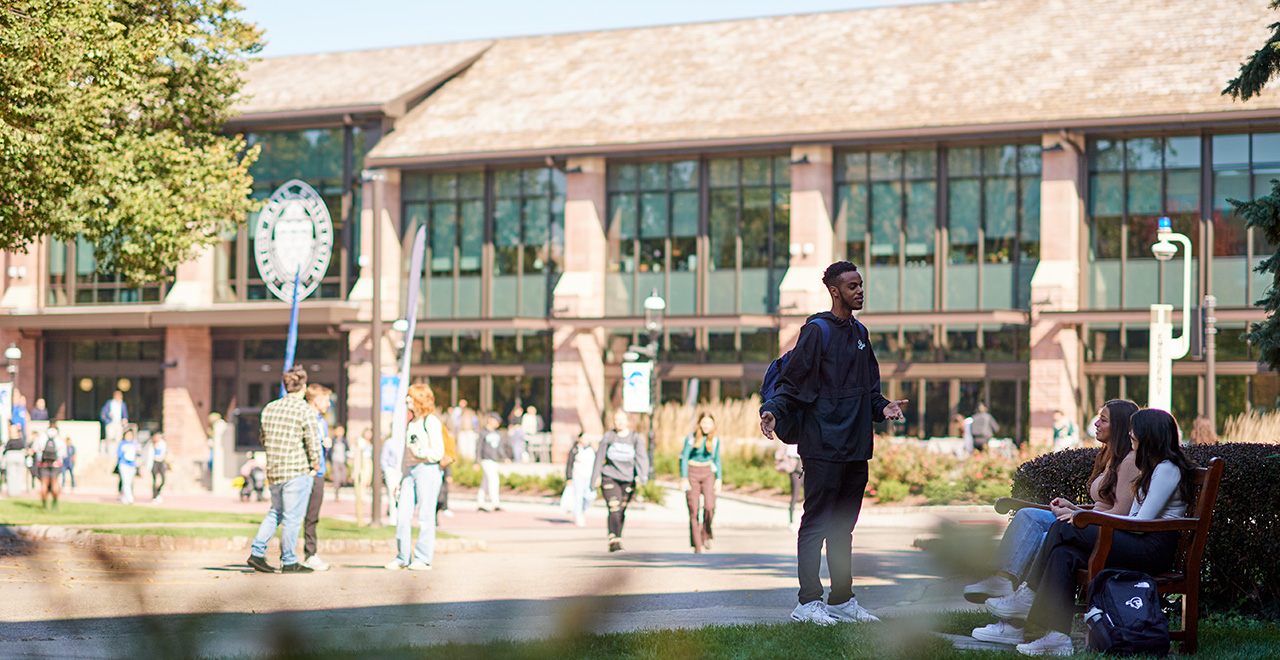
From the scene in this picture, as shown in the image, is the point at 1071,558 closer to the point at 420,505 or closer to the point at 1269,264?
the point at 1269,264

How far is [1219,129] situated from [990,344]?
22.7 feet

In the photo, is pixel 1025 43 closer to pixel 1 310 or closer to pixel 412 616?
pixel 1 310

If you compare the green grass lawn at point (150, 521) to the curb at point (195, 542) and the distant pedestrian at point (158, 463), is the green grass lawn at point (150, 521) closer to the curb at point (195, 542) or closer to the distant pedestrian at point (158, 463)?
the curb at point (195, 542)

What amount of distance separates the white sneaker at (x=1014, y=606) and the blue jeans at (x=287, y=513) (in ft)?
22.4

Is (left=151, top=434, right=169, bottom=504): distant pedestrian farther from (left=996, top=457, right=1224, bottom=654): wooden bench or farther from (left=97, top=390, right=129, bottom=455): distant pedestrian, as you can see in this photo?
(left=996, top=457, right=1224, bottom=654): wooden bench

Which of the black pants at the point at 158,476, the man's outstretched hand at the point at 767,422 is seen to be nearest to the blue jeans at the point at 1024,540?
the man's outstretched hand at the point at 767,422

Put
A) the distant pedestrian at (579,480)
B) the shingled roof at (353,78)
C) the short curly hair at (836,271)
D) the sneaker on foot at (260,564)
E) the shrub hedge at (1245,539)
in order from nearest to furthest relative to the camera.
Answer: the short curly hair at (836,271), the shrub hedge at (1245,539), the sneaker on foot at (260,564), the distant pedestrian at (579,480), the shingled roof at (353,78)

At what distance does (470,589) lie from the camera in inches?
413

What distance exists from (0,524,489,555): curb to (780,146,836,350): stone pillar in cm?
1895

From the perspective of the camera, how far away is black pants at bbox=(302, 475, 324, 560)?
12.4 m

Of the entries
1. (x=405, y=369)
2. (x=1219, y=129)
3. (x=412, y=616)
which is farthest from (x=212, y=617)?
(x=1219, y=129)

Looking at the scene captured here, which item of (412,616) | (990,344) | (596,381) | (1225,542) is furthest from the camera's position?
(596,381)

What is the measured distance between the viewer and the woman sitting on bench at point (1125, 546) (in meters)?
6.18

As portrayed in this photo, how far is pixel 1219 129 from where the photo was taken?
31.0 meters
